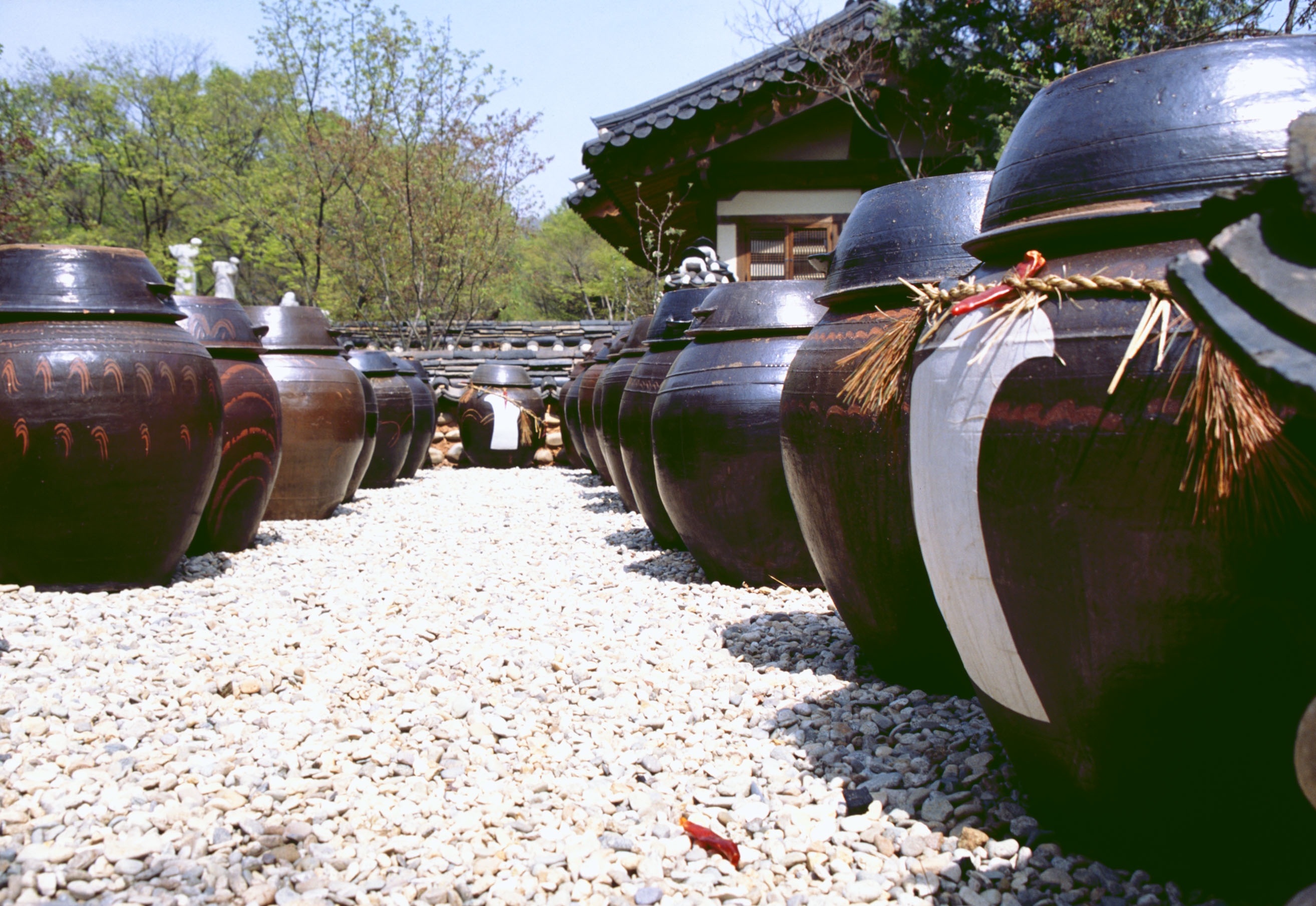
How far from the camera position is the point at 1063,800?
1.83 meters

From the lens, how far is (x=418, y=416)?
30.8 ft

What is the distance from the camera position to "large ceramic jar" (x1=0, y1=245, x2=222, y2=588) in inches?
149

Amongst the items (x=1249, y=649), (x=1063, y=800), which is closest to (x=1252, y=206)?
(x=1249, y=649)

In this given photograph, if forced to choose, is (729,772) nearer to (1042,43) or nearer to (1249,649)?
(1249,649)

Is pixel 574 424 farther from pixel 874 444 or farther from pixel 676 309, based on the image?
pixel 874 444

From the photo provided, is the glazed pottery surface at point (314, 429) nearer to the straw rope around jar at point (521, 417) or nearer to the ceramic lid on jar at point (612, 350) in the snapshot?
the ceramic lid on jar at point (612, 350)

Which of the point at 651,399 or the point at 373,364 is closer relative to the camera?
the point at 651,399

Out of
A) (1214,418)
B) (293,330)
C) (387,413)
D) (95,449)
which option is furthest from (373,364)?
(1214,418)

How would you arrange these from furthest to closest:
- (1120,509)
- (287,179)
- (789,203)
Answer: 1. (287,179)
2. (789,203)
3. (1120,509)

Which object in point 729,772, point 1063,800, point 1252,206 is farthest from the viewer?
point 729,772

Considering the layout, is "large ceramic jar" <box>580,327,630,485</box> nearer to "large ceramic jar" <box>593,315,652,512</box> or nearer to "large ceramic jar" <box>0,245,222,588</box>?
"large ceramic jar" <box>593,315,652,512</box>

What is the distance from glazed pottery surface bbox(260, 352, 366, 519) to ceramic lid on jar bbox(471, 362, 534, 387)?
393cm

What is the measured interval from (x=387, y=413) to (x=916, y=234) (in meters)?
6.55

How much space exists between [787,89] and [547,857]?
27.8ft
